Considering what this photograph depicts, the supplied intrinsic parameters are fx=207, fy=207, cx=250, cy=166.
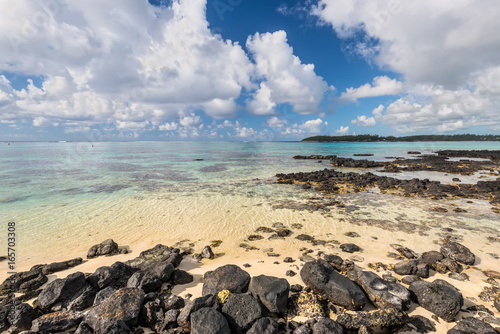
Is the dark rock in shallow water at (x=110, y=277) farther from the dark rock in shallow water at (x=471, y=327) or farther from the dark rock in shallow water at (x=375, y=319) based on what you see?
the dark rock in shallow water at (x=471, y=327)

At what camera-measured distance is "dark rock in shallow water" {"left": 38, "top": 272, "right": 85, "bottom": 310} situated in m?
5.41

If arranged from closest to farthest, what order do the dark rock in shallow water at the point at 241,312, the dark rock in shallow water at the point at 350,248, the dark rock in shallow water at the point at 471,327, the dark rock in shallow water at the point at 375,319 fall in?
the dark rock in shallow water at the point at 471,327 < the dark rock in shallow water at the point at 375,319 < the dark rock in shallow water at the point at 241,312 < the dark rock in shallow water at the point at 350,248

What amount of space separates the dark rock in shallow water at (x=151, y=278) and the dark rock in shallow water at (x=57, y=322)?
4.14ft

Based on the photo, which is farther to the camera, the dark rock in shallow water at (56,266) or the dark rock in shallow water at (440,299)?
the dark rock in shallow water at (56,266)

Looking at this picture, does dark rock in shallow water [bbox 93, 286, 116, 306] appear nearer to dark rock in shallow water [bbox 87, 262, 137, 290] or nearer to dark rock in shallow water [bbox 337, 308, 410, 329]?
dark rock in shallow water [bbox 87, 262, 137, 290]

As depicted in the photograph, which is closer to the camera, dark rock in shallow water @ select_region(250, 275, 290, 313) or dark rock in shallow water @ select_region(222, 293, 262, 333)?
dark rock in shallow water @ select_region(222, 293, 262, 333)

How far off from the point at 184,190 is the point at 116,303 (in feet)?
49.7

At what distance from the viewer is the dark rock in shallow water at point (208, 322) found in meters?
4.32

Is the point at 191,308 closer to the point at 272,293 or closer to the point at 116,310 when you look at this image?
the point at 116,310

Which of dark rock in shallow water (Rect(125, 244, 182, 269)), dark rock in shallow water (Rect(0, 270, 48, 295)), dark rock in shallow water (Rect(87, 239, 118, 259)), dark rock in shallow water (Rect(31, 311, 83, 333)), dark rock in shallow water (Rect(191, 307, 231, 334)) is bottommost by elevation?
dark rock in shallow water (Rect(87, 239, 118, 259))

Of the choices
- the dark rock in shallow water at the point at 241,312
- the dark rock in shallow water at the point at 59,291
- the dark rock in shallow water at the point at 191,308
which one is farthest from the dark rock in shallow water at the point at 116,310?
the dark rock in shallow water at the point at 241,312

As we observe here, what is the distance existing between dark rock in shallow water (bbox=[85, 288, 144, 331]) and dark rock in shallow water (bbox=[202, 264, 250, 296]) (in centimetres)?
170

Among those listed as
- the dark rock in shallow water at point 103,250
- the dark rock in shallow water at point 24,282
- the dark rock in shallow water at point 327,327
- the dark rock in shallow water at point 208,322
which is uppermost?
the dark rock in shallow water at point 208,322

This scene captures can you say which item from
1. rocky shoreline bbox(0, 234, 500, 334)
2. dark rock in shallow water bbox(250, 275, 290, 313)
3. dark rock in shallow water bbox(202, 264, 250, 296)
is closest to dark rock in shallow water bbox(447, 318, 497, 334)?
rocky shoreline bbox(0, 234, 500, 334)
